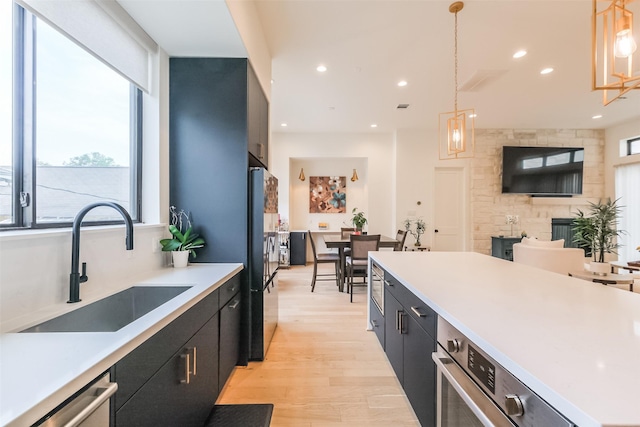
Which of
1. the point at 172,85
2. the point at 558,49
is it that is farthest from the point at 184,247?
the point at 558,49

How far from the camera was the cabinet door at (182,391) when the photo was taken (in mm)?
884

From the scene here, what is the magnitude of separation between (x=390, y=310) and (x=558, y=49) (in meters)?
3.51

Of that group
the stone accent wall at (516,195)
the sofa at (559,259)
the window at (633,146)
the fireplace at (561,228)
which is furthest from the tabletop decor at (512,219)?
the sofa at (559,259)

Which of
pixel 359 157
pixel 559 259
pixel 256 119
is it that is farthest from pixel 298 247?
pixel 559 259

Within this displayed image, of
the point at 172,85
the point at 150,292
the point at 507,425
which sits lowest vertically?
the point at 507,425

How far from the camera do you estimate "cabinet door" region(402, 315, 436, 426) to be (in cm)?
119

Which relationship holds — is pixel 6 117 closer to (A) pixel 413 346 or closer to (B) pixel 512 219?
(A) pixel 413 346

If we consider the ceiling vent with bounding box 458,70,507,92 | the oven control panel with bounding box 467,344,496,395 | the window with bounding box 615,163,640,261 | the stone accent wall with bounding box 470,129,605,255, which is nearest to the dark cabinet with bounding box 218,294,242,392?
the oven control panel with bounding box 467,344,496,395

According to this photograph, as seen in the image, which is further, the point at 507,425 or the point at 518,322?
the point at 518,322

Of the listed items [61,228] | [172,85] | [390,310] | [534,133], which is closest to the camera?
[61,228]

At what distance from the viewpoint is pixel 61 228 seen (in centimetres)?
130

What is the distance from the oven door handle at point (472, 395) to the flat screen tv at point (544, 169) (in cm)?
598

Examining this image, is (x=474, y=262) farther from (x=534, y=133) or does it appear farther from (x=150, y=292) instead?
(x=534, y=133)

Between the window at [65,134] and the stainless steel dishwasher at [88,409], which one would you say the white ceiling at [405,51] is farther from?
the stainless steel dishwasher at [88,409]
